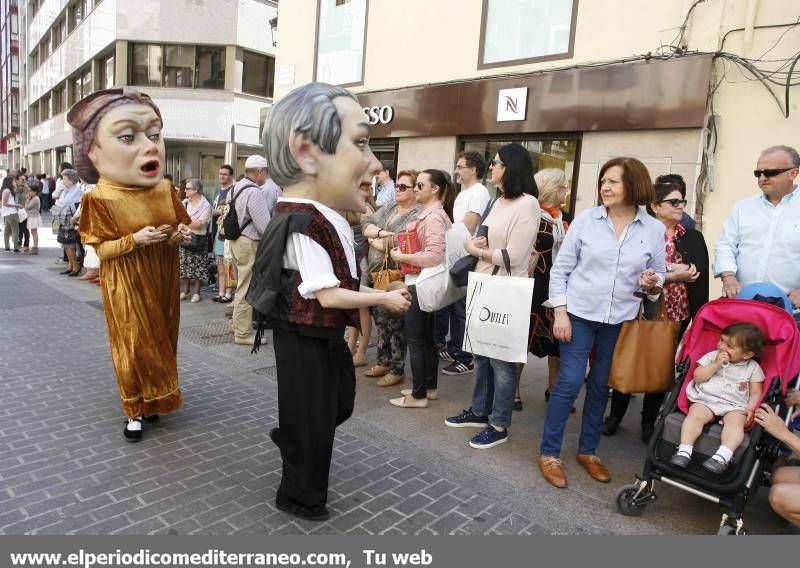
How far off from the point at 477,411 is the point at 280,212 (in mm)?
2308

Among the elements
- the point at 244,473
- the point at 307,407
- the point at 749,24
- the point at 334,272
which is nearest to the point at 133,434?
the point at 244,473

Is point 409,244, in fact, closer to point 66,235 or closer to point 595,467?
point 595,467

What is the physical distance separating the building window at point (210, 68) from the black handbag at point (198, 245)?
51.1 ft

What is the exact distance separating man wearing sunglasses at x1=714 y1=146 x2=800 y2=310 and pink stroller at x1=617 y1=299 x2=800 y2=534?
0.44 m

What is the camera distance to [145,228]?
3.52 metres

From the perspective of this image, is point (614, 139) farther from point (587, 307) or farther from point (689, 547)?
point (689, 547)

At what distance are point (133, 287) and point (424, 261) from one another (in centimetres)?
198

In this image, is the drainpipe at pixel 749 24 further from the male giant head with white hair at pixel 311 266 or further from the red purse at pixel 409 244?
the male giant head with white hair at pixel 311 266

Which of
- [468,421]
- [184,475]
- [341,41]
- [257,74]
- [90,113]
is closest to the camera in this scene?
[184,475]

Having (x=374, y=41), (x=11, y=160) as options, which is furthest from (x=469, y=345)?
(x=11, y=160)

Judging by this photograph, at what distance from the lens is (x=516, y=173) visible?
358 centimetres

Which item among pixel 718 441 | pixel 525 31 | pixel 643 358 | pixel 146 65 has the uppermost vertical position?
pixel 146 65

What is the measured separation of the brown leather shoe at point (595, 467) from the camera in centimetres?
337

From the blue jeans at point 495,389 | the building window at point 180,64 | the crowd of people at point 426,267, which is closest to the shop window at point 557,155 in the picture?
the crowd of people at point 426,267
